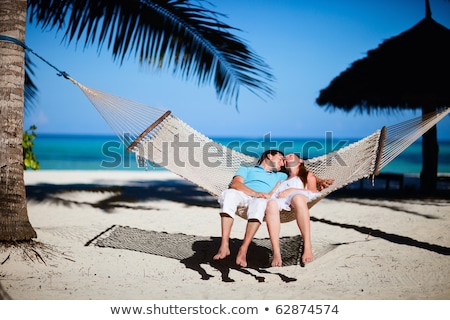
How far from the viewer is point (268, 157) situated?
7.21 ft

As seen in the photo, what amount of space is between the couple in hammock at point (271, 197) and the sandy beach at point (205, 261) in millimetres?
150

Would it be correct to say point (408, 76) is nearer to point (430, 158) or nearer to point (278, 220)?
point (430, 158)

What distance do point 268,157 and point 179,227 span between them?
3.71 ft

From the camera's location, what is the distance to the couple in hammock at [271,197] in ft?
6.41

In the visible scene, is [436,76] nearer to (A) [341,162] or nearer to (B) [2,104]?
(A) [341,162]

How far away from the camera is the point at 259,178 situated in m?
2.15

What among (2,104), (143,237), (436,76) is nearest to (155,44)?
(2,104)

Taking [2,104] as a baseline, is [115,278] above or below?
below

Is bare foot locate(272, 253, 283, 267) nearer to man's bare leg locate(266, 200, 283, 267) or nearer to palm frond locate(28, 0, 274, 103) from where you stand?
man's bare leg locate(266, 200, 283, 267)

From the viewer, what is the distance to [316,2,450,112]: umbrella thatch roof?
444 centimetres

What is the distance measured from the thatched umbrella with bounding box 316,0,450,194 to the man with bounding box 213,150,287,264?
2992 millimetres

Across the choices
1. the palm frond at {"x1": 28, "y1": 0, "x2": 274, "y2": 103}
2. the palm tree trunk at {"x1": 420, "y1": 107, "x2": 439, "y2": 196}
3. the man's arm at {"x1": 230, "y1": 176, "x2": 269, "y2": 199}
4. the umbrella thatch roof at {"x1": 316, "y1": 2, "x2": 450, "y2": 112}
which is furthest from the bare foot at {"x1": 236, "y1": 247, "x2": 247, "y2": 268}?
the palm tree trunk at {"x1": 420, "y1": 107, "x2": 439, "y2": 196}

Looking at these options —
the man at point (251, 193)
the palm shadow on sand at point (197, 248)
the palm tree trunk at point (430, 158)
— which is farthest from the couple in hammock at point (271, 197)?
the palm tree trunk at point (430, 158)

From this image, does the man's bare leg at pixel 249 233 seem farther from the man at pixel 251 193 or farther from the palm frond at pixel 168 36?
the palm frond at pixel 168 36
